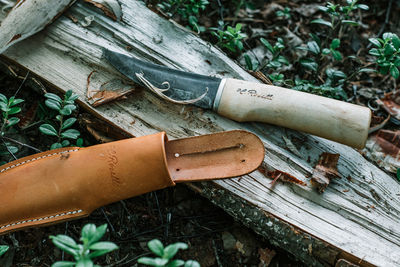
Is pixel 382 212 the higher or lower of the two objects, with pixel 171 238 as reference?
higher

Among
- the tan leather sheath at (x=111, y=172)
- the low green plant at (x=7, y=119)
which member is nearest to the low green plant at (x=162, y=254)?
the tan leather sheath at (x=111, y=172)

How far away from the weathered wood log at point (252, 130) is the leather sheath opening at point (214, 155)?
117 mm

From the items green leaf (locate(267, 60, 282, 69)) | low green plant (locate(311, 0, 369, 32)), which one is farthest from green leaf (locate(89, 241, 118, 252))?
low green plant (locate(311, 0, 369, 32))

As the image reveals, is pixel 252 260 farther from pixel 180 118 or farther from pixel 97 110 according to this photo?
pixel 97 110

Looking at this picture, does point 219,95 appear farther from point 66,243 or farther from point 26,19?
point 26,19

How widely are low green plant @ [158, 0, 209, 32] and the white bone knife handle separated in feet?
2.58

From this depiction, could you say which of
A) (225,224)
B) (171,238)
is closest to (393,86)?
(225,224)

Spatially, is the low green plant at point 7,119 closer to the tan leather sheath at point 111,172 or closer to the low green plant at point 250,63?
the tan leather sheath at point 111,172

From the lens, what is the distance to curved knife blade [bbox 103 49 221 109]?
2123 millimetres

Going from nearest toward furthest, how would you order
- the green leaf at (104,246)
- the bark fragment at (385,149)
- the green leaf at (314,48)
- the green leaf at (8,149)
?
1. the green leaf at (104,246)
2. the green leaf at (8,149)
3. the bark fragment at (385,149)
4. the green leaf at (314,48)

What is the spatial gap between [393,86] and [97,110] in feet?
7.89

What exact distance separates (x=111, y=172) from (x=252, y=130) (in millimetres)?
859

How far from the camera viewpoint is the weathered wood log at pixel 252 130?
6.32ft

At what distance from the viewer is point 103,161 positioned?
6.31ft
